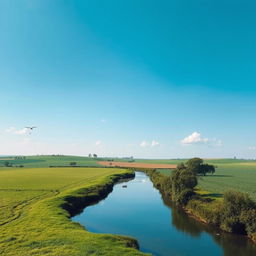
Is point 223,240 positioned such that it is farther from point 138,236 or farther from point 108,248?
point 108,248

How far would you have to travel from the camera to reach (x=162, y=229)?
132ft

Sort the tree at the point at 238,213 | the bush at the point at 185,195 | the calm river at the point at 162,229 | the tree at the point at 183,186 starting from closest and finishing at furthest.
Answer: the calm river at the point at 162,229 < the tree at the point at 238,213 < the bush at the point at 185,195 < the tree at the point at 183,186

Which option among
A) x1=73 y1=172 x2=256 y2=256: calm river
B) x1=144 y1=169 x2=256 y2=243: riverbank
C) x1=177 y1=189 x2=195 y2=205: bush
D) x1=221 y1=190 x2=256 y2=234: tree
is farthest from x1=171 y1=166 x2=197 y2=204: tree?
x1=221 y1=190 x2=256 y2=234: tree

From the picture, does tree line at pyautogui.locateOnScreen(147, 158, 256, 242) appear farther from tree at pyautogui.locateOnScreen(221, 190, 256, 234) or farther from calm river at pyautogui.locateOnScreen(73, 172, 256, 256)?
calm river at pyautogui.locateOnScreen(73, 172, 256, 256)

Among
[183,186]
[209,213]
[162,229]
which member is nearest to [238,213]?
[209,213]

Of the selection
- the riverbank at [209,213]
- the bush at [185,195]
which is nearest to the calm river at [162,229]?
the riverbank at [209,213]

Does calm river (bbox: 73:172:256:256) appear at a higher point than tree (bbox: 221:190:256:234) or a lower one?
lower

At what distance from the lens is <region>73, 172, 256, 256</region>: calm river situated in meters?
31.6

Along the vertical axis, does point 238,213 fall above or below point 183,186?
below

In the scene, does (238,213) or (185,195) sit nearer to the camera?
(238,213)

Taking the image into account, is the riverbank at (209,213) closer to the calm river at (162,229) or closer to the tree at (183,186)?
the calm river at (162,229)

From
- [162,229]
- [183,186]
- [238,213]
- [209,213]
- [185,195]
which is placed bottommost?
[162,229]

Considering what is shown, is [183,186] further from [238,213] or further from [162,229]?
[238,213]

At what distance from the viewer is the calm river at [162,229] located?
31594mm
